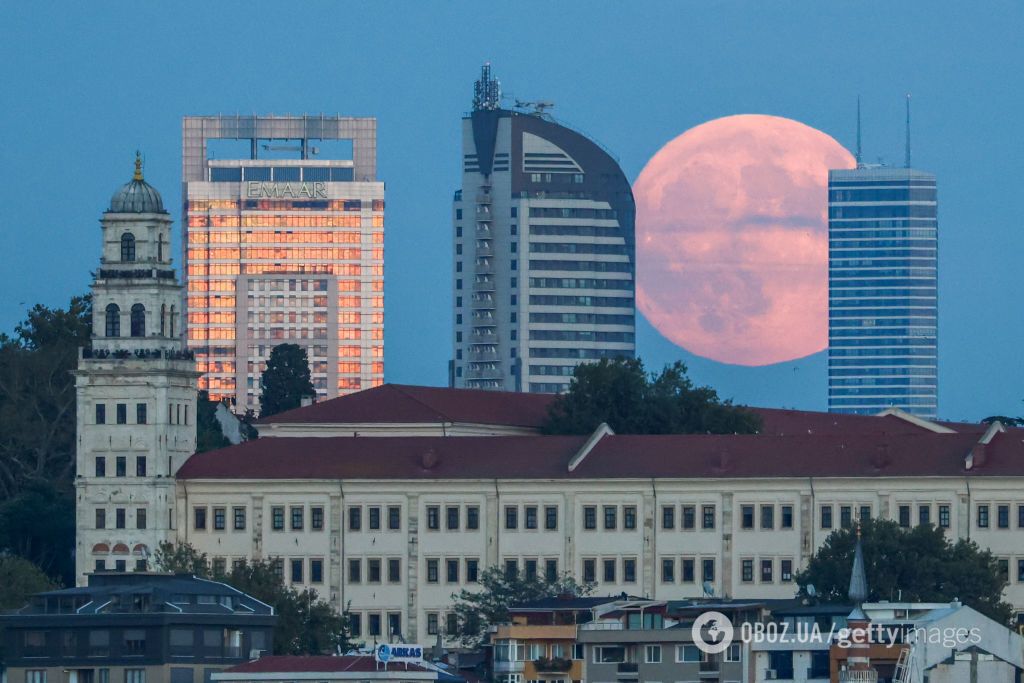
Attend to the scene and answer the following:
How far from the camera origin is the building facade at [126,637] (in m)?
126

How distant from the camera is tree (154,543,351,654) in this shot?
137 m

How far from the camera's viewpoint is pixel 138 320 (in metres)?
154

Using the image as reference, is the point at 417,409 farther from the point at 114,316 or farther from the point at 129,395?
the point at 114,316

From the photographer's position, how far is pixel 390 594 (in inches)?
6029

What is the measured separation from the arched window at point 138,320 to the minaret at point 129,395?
47 millimetres

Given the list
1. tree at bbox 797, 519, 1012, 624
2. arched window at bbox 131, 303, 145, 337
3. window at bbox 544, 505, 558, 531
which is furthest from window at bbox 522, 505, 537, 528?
arched window at bbox 131, 303, 145, 337

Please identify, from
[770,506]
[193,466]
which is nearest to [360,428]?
[193,466]

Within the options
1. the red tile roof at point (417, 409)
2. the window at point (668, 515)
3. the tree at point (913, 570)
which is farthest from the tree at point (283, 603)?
the red tile roof at point (417, 409)

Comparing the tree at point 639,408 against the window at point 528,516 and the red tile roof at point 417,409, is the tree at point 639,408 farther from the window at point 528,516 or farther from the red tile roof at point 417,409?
the window at point 528,516

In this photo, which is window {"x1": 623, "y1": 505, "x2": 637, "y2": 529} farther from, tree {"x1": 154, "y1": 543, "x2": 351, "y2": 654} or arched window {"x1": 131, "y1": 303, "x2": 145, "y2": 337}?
arched window {"x1": 131, "y1": 303, "x2": 145, "y2": 337}

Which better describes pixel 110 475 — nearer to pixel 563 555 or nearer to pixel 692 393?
pixel 563 555

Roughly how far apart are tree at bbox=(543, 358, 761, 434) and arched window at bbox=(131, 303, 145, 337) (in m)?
27.7

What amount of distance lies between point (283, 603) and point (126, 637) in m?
14.1

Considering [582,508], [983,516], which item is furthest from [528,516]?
[983,516]
